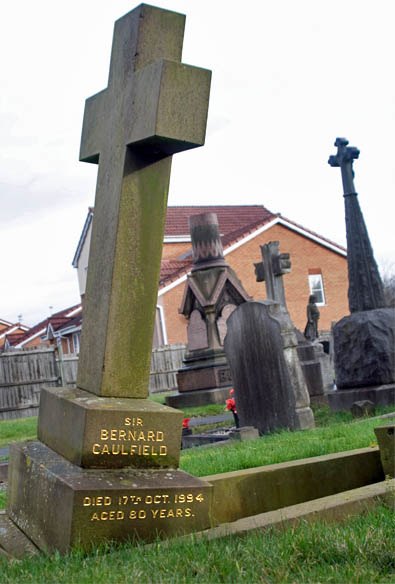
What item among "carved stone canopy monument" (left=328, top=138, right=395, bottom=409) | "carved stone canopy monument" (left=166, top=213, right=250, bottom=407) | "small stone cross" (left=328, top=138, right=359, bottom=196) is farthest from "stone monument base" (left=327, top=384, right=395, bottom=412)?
"carved stone canopy monument" (left=166, top=213, right=250, bottom=407)

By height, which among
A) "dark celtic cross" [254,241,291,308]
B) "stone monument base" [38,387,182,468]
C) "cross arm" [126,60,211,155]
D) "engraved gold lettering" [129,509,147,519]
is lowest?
"engraved gold lettering" [129,509,147,519]

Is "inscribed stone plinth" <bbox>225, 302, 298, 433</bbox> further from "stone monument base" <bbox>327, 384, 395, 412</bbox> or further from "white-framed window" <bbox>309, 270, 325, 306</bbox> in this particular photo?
"white-framed window" <bbox>309, 270, 325, 306</bbox>

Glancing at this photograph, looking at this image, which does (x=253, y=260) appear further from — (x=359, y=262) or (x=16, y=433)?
(x=359, y=262)

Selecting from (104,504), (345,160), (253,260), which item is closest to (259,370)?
(345,160)

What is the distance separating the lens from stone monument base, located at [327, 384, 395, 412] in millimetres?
11734

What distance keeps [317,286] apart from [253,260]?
5.01 m

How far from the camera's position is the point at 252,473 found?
4.82 metres

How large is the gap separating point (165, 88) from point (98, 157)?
80 centimetres

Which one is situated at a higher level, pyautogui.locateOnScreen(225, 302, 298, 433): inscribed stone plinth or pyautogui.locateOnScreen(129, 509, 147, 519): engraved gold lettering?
pyautogui.locateOnScreen(225, 302, 298, 433): inscribed stone plinth

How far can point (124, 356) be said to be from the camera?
15.1 ft

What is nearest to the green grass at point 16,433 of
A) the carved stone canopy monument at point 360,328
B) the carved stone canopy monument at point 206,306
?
the carved stone canopy monument at point 206,306

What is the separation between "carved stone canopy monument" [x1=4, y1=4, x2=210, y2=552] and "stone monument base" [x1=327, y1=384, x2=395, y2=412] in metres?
7.61

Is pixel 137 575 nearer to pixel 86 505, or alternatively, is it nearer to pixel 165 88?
pixel 86 505

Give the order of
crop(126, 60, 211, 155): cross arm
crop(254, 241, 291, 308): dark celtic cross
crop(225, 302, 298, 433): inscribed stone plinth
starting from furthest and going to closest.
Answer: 1. crop(254, 241, 291, 308): dark celtic cross
2. crop(225, 302, 298, 433): inscribed stone plinth
3. crop(126, 60, 211, 155): cross arm
